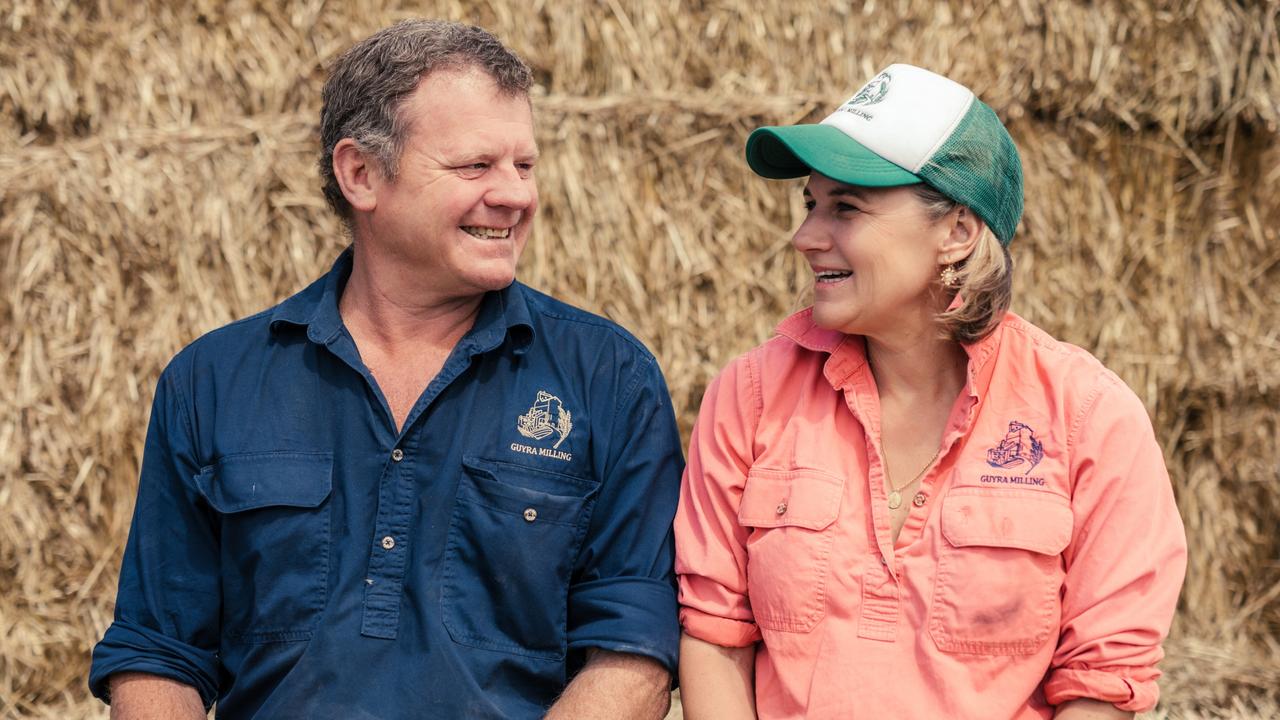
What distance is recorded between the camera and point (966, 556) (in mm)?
Result: 1983

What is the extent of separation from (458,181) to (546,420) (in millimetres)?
426

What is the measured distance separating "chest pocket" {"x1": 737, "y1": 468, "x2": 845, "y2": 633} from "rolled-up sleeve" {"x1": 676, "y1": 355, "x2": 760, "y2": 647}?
0.04m

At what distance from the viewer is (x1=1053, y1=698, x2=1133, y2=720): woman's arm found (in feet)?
6.33

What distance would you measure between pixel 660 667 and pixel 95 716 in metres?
1.63

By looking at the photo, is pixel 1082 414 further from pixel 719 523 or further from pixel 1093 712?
pixel 719 523

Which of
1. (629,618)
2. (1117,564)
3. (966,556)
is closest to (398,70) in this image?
(629,618)

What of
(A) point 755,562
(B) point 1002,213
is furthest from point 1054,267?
(A) point 755,562

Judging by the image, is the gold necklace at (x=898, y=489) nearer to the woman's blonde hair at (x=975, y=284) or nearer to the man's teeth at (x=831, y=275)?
the woman's blonde hair at (x=975, y=284)

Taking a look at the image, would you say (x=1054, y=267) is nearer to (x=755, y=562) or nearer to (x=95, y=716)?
(x=755, y=562)

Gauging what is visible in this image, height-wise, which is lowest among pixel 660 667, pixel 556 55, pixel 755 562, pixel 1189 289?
pixel 660 667

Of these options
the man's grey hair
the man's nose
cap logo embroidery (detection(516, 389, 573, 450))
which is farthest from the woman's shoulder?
the man's grey hair

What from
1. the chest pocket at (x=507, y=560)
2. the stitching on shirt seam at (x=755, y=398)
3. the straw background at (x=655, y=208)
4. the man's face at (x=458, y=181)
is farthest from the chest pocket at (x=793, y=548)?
the straw background at (x=655, y=208)

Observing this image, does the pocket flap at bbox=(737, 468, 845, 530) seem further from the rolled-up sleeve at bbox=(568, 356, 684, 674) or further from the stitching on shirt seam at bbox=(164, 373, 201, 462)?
the stitching on shirt seam at bbox=(164, 373, 201, 462)

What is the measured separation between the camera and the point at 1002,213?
2.12 m
